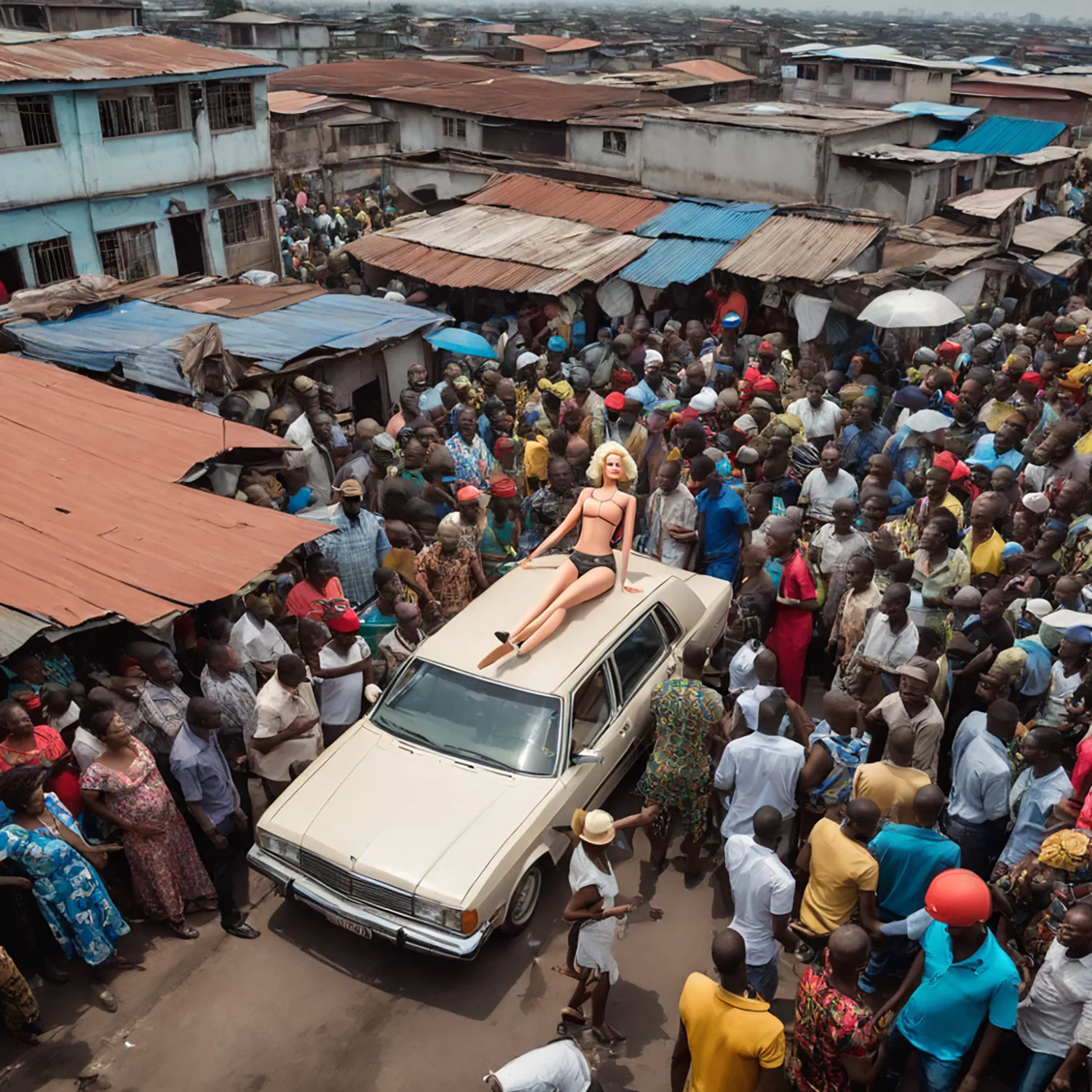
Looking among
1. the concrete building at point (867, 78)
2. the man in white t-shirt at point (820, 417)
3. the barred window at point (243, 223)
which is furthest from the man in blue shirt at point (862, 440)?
the concrete building at point (867, 78)

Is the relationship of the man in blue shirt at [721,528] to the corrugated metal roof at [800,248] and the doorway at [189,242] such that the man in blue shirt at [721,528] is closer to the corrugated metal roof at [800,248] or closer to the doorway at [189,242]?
the corrugated metal roof at [800,248]

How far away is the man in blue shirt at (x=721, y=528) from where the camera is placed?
8.73 m

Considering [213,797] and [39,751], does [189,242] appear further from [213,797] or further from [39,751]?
[213,797]

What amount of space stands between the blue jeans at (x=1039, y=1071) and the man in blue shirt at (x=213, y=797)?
4.55 m

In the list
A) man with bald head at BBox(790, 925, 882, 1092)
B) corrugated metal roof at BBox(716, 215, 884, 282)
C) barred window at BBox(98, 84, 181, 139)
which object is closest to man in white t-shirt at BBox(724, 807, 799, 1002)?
man with bald head at BBox(790, 925, 882, 1092)

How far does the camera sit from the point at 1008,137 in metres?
26.1

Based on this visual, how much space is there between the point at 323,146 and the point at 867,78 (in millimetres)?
19159

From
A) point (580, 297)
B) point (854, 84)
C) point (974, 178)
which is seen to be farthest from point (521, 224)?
point (854, 84)

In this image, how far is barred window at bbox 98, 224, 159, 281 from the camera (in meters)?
19.6

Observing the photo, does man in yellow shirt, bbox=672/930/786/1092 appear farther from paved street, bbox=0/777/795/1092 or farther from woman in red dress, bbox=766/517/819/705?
woman in red dress, bbox=766/517/819/705

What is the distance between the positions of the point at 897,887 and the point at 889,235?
539 inches

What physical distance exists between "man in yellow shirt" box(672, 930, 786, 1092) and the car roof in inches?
102

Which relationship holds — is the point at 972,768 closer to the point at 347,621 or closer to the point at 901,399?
the point at 347,621

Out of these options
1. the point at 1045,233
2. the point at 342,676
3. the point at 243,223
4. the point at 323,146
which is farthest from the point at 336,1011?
the point at 323,146
